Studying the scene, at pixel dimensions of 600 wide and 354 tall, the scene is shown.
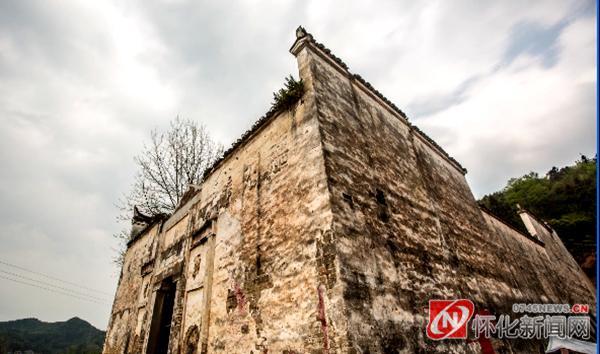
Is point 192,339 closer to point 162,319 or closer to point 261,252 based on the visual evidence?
point 162,319

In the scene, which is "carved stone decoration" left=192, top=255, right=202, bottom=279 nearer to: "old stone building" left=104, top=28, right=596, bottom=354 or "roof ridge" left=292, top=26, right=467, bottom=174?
"old stone building" left=104, top=28, right=596, bottom=354

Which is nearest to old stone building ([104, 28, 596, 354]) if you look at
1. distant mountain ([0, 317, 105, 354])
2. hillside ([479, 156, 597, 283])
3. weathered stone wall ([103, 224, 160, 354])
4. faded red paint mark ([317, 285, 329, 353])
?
faded red paint mark ([317, 285, 329, 353])

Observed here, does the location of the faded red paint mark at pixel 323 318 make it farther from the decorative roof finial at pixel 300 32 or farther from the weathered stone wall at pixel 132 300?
the weathered stone wall at pixel 132 300

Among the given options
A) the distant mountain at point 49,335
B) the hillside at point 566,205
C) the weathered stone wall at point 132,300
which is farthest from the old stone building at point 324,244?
the distant mountain at point 49,335

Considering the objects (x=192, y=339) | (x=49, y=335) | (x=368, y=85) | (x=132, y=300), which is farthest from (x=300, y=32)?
(x=49, y=335)

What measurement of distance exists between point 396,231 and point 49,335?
296ft

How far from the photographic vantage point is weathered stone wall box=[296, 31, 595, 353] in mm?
4160

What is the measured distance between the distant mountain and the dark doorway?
193 ft

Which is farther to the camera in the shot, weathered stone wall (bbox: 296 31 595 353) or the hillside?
the hillside

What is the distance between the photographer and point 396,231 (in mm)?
5465

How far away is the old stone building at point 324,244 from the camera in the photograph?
13.8 feet

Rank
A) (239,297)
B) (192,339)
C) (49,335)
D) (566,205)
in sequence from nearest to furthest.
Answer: (239,297), (192,339), (566,205), (49,335)

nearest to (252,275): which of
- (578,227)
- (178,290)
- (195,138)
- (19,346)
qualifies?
(178,290)

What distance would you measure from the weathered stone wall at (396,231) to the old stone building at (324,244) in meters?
0.03
